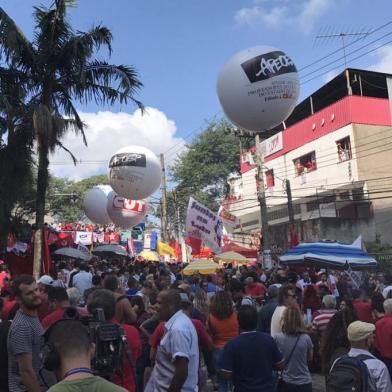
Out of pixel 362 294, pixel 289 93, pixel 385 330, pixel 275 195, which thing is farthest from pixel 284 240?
pixel 385 330

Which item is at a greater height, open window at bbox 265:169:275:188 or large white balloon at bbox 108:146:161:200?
open window at bbox 265:169:275:188

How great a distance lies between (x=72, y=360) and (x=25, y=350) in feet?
6.21

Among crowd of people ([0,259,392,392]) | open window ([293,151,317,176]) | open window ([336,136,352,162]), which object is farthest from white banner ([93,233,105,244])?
→ crowd of people ([0,259,392,392])

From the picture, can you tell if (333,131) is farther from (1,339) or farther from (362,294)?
(1,339)

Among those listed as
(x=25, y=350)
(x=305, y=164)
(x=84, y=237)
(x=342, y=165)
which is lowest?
(x=25, y=350)

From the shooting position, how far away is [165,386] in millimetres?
4242

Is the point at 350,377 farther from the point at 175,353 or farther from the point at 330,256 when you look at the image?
the point at 330,256

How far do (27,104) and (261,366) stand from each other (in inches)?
398

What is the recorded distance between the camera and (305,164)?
33.5 metres

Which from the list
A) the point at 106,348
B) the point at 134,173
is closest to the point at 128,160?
the point at 134,173

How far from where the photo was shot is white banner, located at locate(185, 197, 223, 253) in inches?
599

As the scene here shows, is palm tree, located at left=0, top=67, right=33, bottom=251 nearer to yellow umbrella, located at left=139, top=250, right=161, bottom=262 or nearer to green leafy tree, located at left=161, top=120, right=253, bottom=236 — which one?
yellow umbrella, located at left=139, top=250, right=161, bottom=262

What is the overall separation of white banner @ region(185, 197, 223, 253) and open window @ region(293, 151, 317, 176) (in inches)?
695

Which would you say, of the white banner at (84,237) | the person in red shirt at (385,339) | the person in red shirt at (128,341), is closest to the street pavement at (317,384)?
the person in red shirt at (385,339)
